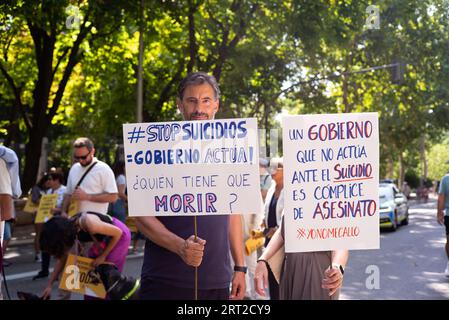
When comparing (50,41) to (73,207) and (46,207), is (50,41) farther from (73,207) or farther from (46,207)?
(73,207)

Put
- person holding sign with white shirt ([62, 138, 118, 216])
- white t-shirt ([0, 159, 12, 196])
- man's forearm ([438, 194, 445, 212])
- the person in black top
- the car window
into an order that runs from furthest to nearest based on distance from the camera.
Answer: the car window < man's forearm ([438, 194, 445, 212]) < person holding sign with white shirt ([62, 138, 118, 216]) < white t-shirt ([0, 159, 12, 196]) < the person in black top

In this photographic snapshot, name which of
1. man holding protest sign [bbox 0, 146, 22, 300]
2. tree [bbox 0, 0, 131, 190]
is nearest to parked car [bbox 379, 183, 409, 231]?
tree [bbox 0, 0, 131, 190]

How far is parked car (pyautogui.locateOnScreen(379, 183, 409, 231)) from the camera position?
19.0 metres

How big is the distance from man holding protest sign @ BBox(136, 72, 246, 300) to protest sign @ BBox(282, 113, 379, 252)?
359 millimetres

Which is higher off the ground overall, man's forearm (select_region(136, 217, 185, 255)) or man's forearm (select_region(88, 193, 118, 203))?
man's forearm (select_region(88, 193, 118, 203))

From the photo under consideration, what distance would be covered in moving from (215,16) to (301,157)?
57.1ft

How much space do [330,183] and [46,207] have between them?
801 cm

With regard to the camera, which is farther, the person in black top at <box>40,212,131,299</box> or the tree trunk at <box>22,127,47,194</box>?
the tree trunk at <box>22,127,47,194</box>

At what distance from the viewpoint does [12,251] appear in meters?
14.4

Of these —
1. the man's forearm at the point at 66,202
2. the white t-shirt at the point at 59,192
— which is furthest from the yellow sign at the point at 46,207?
the man's forearm at the point at 66,202

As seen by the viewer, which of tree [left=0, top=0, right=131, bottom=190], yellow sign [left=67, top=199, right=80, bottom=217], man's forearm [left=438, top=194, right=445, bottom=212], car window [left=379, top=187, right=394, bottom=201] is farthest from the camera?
car window [left=379, top=187, right=394, bottom=201]

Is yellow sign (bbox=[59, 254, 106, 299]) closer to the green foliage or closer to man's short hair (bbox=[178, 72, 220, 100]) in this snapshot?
man's short hair (bbox=[178, 72, 220, 100])

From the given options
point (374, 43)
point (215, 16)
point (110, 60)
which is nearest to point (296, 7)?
point (215, 16)
